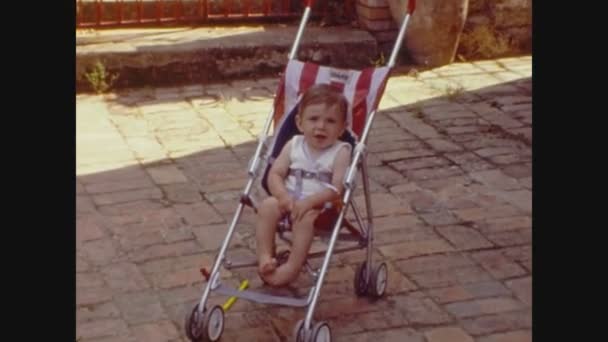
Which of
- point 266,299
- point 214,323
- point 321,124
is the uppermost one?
point 321,124

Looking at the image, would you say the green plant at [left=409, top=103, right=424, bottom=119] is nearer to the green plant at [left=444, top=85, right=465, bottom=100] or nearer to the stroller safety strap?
the green plant at [left=444, top=85, right=465, bottom=100]

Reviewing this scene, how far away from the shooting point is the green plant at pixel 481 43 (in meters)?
8.56

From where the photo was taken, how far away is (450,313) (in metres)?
4.55

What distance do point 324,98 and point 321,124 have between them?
106 millimetres

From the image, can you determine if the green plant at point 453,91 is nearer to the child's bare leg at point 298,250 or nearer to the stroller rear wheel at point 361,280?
the stroller rear wheel at point 361,280

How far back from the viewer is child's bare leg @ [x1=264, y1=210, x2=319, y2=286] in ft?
13.9

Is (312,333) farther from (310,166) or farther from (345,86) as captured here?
(345,86)

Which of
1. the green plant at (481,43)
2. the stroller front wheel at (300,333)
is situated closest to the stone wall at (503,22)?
the green plant at (481,43)

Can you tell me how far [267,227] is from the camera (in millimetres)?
4344

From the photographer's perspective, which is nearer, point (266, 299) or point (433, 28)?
point (266, 299)

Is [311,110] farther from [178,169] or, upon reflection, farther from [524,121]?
[524,121]

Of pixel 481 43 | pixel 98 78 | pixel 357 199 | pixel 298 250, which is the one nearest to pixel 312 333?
pixel 298 250
